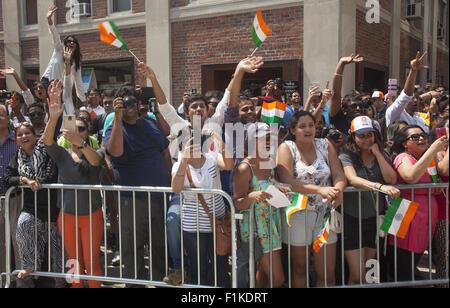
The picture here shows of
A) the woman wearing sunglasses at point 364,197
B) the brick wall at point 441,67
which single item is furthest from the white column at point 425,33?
the woman wearing sunglasses at point 364,197

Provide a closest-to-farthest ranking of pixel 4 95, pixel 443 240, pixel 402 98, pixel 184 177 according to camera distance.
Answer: pixel 184 177
pixel 443 240
pixel 402 98
pixel 4 95

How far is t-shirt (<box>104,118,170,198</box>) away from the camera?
3727 mm

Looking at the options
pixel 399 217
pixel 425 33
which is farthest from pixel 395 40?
pixel 399 217

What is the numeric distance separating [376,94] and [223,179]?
12.7 ft

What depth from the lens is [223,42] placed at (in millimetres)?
10602

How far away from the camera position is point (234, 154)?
11.5 feet

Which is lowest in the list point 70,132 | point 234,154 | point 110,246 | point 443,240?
point 110,246

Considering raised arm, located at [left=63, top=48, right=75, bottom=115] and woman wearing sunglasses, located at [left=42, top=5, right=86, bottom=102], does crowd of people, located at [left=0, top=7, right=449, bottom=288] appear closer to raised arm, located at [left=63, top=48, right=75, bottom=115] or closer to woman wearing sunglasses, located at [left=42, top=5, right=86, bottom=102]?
raised arm, located at [left=63, top=48, right=75, bottom=115]

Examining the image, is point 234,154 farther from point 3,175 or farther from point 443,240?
point 3,175

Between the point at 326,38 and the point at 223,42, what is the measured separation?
283 cm

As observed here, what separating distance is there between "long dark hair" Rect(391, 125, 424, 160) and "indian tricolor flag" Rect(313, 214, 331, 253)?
102 centimetres

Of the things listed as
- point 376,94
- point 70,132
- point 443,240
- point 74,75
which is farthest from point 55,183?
point 376,94

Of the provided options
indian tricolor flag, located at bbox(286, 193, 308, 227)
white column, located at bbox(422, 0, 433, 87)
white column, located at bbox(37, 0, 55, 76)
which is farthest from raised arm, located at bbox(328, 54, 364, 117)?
white column, located at bbox(37, 0, 55, 76)

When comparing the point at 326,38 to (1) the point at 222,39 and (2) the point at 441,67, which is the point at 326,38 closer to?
(1) the point at 222,39
